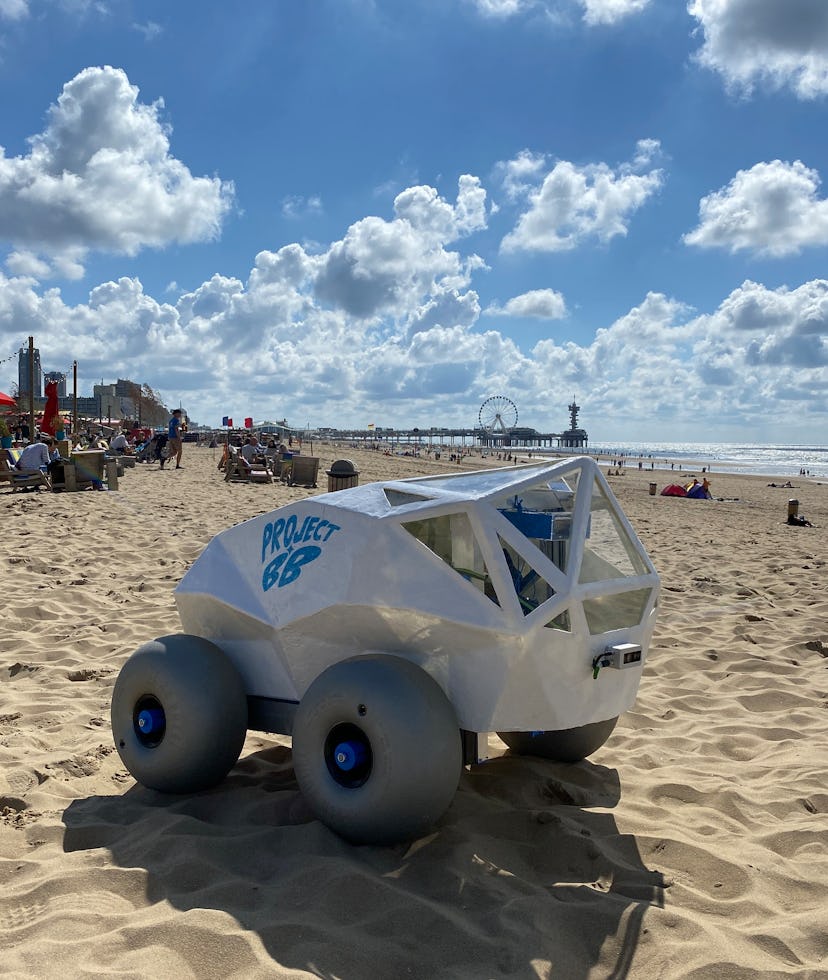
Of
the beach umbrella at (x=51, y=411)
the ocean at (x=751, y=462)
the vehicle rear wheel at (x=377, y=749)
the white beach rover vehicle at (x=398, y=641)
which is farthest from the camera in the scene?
the ocean at (x=751, y=462)

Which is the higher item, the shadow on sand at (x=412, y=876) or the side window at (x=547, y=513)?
the side window at (x=547, y=513)

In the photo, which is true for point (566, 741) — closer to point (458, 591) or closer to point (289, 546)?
point (458, 591)

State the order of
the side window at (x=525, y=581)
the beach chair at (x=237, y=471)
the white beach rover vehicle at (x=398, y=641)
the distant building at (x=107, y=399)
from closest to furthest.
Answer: the white beach rover vehicle at (x=398, y=641) < the side window at (x=525, y=581) < the beach chair at (x=237, y=471) < the distant building at (x=107, y=399)

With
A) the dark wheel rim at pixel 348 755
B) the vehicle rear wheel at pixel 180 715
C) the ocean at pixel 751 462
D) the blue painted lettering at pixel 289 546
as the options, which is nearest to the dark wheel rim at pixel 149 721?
the vehicle rear wheel at pixel 180 715

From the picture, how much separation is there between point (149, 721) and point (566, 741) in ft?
6.77

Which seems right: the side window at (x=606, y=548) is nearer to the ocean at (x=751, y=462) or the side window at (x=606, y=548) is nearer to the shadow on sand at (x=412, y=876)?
the shadow on sand at (x=412, y=876)

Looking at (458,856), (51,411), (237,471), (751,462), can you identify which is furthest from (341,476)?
(751,462)

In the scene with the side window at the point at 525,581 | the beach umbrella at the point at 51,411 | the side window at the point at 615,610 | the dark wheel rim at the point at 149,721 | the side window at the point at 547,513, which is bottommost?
the dark wheel rim at the point at 149,721

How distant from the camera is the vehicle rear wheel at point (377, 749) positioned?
265cm

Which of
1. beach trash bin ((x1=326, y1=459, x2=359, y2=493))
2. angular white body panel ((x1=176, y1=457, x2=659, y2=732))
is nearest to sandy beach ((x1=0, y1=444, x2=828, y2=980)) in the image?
angular white body panel ((x1=176, y1=457, x2=659, y2=732))

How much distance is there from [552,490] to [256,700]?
1.72 meters

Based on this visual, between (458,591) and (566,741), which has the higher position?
(458,591)

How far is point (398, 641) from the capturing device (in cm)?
300

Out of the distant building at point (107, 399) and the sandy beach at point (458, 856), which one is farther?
the distant building at point (107, 399)
